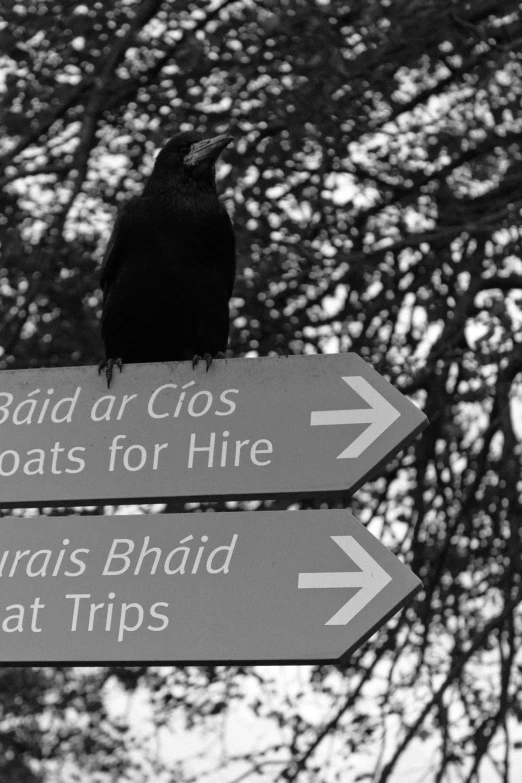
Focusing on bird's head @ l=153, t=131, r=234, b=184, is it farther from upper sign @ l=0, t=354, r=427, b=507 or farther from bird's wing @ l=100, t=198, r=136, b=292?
upper sign @ l=0, t=354, r=427, b=507

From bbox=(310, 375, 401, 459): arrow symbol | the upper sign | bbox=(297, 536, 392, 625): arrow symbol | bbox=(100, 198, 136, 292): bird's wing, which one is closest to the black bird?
bbox=(100, 198, 136, 292): bird's wing

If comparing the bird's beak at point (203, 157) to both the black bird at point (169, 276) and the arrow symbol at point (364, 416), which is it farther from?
the arrow symbol at point (364, 416)

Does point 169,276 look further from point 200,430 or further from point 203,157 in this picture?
point 200,430

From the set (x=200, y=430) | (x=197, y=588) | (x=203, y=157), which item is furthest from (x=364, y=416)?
(x=203, y=157)

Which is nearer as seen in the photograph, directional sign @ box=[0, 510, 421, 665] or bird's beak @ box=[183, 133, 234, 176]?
directional sign @ box=[0, 510, 421, 665]

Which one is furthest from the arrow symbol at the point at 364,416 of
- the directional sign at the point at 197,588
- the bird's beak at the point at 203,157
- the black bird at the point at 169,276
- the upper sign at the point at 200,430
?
the bird's beak at the point at 203,157

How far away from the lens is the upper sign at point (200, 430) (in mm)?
2238

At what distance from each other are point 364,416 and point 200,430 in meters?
0.33

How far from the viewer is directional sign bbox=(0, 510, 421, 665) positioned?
2051 mm

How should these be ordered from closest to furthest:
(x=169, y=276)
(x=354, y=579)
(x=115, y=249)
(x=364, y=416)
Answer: (x=354, y=579), (x=364, y=416), (x=169, y=276), (x=115, y=249)

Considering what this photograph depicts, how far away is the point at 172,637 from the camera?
6.88 feet

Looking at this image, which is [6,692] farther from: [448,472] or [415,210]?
[415,210]

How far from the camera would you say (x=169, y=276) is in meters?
Answer: 3.59

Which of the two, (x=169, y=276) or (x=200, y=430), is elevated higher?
(x=200, y=430)
